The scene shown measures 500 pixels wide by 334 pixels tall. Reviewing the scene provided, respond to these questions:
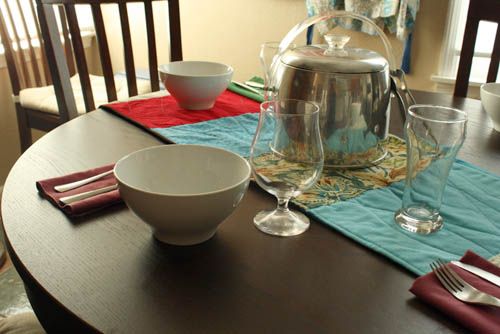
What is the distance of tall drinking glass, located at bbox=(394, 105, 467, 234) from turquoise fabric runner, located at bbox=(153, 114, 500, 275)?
0.02 m

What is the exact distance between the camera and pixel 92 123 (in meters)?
1.02

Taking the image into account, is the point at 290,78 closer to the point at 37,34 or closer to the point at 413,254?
the point at 413,254

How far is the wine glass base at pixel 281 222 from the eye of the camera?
2.10ft

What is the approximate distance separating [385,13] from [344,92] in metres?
1.30

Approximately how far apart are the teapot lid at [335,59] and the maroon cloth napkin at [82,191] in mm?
353

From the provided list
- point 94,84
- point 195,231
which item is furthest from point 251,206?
point 94,84

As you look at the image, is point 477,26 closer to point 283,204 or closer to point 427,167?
point 427,167

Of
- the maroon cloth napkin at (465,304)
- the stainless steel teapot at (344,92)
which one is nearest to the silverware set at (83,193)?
the stainless steel teapot at (344,92)

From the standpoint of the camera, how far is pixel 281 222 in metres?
0.66

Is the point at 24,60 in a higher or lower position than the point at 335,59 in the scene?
lower

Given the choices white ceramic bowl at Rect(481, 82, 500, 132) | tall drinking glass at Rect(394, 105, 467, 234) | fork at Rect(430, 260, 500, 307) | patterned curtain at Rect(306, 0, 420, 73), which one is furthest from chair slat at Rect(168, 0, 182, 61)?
fork at Rect(430, 260, 500, 307)

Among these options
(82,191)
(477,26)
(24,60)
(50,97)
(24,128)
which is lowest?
(24,128)

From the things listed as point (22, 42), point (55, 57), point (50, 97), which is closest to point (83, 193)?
point (55, 57)

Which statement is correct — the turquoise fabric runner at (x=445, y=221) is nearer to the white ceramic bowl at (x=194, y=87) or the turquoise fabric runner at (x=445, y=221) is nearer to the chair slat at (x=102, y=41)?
the white ceramic bowl at (x=194, y=87)
